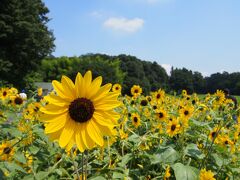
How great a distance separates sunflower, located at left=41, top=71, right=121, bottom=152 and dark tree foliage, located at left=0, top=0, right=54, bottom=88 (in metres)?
31.5

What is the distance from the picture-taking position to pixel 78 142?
154cm

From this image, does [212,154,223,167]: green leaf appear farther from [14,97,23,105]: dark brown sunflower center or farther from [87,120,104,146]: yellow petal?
[14,97,23,105]: dark brown sunflower center

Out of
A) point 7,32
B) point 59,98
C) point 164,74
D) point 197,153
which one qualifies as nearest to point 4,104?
point 197,153

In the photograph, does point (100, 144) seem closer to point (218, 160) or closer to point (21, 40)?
point (218, 160)

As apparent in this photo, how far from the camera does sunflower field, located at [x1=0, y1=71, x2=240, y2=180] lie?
1.57 meters

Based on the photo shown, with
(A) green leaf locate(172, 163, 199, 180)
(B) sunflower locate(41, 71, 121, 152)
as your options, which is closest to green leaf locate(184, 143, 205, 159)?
(A) green leaf locate(172, 163, 199, 180)

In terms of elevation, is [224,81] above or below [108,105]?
above

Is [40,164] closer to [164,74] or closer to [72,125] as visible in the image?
[72,125]

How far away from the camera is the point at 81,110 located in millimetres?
1592

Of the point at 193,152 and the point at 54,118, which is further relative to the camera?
the point at 193,152

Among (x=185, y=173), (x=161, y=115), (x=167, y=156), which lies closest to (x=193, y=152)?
(x=167, y=156)

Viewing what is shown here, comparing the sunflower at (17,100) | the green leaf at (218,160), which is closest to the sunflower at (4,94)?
the sunflower at (17,100)

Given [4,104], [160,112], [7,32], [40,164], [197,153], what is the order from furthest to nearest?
1. [7,32]
2. [4,104]
3. [160,112]
4. [40,164]
5. [197,153]

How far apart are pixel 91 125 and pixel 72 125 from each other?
7 centimetres
